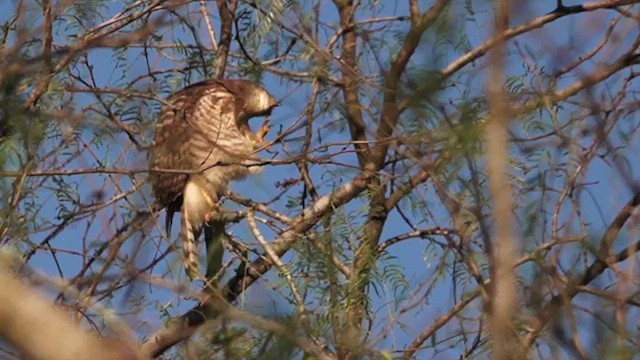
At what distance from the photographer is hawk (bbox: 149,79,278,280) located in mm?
4488

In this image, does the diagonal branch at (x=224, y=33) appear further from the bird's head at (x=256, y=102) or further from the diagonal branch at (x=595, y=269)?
the diagonal branch at (x=595, y=269)

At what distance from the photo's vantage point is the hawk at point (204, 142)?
4488 millimetres

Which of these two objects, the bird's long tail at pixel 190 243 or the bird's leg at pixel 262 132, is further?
the bird's leg at pixel 262 132

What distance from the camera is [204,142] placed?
4.72 m

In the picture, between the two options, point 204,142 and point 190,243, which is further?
point 204,142

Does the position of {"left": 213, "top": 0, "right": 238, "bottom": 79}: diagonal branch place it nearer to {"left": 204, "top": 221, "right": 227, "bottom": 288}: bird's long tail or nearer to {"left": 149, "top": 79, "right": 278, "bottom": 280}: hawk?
{"left": 149, "top": 79, "right": 278, "bottom": 280}: hawk

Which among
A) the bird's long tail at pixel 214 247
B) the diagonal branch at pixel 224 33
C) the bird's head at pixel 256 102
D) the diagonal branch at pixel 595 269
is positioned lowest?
the diagonal branch at pixel 595 269

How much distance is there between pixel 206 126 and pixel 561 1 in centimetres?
168

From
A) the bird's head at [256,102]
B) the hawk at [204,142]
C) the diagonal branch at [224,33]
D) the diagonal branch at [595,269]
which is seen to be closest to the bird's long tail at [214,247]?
Result: the hawk at [204,142]

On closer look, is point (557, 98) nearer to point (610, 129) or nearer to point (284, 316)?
point (610, 129)

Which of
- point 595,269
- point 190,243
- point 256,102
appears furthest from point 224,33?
point 595,269

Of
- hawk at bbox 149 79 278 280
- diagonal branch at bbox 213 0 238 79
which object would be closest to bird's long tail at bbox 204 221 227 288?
hawk at bbox 149 79 278 280

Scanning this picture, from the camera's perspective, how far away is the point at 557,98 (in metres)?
3.25

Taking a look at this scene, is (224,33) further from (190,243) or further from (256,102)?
(190,243)
